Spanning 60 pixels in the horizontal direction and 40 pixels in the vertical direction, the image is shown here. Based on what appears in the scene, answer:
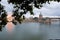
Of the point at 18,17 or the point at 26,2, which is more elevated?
the point at 26,2

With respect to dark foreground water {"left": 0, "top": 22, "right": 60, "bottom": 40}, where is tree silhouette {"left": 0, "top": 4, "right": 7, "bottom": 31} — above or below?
above

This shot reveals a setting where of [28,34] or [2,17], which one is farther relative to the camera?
[28,34]

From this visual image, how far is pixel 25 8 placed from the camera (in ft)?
8.18

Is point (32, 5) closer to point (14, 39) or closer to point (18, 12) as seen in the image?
point (18, 12)

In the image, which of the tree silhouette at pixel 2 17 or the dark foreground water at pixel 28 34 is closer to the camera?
the tree silhouette at pixel 2 17

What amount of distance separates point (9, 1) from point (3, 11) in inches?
5.6

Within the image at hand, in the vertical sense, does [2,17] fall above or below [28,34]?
above

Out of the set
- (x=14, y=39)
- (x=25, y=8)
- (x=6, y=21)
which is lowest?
(x=14, y=39)

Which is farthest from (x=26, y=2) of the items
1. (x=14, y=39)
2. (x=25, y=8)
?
(x=14, y=39)

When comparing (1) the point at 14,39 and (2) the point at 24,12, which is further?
(1) the point at 14,39

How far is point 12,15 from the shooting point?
8.37ft

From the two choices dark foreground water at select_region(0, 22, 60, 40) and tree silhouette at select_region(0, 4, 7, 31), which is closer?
tree silhouette at select_region(0, 4, 7, 31)

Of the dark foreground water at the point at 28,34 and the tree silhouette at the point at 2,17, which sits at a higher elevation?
the tree silhouette at the point at 2,17

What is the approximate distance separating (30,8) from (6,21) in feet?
1.12
